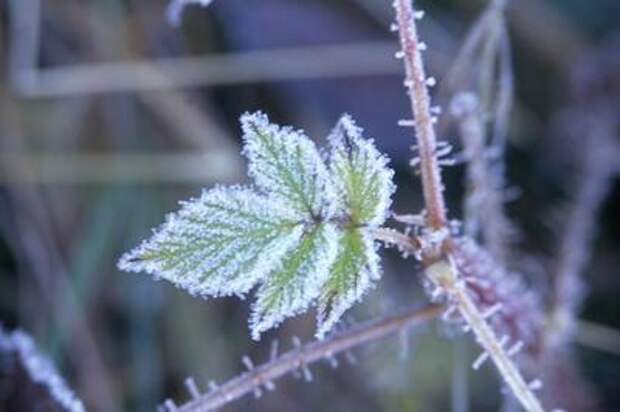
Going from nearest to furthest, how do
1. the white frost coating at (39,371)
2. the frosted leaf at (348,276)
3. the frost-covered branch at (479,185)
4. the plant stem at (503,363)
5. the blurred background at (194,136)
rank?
the frosted leaf at (348,276)
the plant stem at (503,363)
the white frost coating at (39,371)
the frost-covered branch at (479,185)
the blurred background at (194,136)

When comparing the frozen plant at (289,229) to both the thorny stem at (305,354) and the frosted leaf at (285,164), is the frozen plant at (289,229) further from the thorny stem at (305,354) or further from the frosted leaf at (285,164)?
the thorny stem at (305,354)

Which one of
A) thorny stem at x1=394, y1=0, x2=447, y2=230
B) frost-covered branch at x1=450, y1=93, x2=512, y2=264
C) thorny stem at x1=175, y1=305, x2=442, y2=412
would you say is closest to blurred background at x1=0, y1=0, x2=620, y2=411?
frost-covered branch at x1=450, y1=93, x2=512, y2=264

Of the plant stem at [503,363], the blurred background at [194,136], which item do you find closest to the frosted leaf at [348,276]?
the plant stem at [503,363]

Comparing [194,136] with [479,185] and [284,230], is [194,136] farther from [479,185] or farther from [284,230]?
[284,230]

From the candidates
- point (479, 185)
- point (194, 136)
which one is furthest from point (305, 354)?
point (194, 136)

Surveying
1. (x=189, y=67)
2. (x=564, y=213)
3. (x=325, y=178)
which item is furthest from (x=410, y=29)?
(x=189, y=67)

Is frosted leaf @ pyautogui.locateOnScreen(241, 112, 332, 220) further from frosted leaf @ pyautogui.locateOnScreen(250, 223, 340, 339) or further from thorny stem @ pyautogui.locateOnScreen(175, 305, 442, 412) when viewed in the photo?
thorny stem @ pyautogui.locateOnScreen(175, 305, 442, 412)

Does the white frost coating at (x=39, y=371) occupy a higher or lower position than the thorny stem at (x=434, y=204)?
higher
